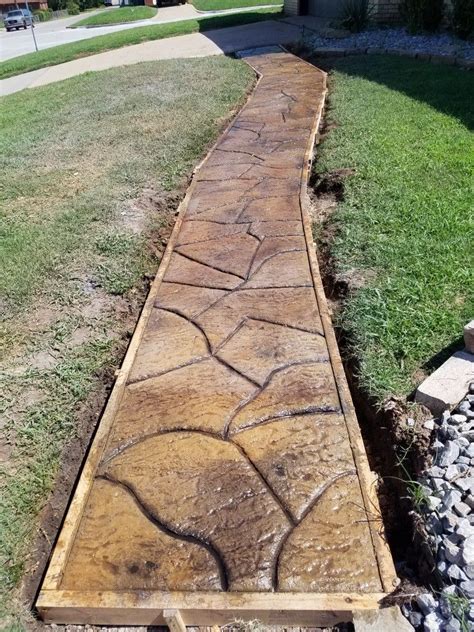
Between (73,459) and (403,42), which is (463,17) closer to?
(403,42)

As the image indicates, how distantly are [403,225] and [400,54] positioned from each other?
21.3ft

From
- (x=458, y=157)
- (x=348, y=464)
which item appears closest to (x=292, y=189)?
(x=458, y=157)

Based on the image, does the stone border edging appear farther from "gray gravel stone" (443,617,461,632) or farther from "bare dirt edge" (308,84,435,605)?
"gray gravel stone" (443,617,461,632)

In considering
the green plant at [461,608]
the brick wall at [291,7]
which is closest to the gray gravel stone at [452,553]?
the green plant at [461,608]

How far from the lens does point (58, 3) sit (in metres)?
44.9

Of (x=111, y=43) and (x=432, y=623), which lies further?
(x=111, y=43)

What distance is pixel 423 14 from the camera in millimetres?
9438

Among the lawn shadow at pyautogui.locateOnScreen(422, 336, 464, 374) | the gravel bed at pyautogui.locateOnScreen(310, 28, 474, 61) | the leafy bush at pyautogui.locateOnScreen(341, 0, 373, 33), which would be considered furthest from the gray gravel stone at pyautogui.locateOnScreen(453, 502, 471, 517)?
the leafy bush at pyautogui.locateOnScreen(341, 0, 373, 33)

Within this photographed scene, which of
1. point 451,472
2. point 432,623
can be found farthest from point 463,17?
point 432,623

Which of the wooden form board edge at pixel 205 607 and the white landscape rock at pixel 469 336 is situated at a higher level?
the white landscape rock at pixel 469 336

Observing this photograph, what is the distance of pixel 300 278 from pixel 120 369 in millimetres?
1243

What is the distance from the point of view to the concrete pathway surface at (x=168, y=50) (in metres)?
11.4

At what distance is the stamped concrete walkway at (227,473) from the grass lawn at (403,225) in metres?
0.24

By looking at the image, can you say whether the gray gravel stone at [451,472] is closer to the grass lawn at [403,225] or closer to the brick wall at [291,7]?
the grass lawn at [403,225]
